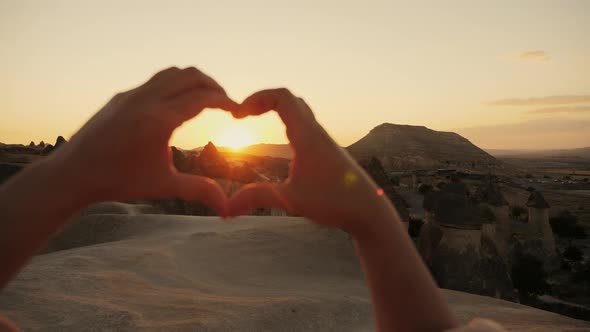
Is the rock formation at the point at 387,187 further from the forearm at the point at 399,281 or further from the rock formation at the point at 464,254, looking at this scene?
the forearm at the point at 399,281

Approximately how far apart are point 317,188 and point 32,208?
86cm

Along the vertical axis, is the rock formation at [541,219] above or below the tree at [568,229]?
above

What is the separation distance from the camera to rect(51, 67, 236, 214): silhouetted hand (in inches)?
48.7

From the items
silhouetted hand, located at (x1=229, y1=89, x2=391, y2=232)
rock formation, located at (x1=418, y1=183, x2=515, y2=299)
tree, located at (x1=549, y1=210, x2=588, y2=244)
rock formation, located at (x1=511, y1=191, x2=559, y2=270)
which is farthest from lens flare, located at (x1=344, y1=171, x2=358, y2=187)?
tree, located at (x1=549, y1=210, x2=588, y2=244)

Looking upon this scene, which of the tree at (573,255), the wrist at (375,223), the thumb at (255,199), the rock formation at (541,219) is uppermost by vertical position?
the thumb at (255,199)

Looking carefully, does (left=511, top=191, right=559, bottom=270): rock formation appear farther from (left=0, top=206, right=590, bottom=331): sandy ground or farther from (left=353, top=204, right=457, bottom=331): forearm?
(left=353, top=204, right=457, bottom=331): forearm

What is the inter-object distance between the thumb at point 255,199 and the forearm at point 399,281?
31 centimetres

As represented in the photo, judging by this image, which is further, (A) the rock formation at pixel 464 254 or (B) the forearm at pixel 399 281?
(A) the rock formation at pixel 464 254

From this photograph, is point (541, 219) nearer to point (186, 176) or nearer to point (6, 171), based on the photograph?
point (186, 176)

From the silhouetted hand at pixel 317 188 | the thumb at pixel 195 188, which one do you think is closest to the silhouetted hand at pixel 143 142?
the thumb at pixel 195 188

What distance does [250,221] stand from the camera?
40.5ft

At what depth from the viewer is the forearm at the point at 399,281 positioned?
135 cm

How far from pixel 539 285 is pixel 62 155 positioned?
623 inches

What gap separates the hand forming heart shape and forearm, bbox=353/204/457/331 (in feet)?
0.25
